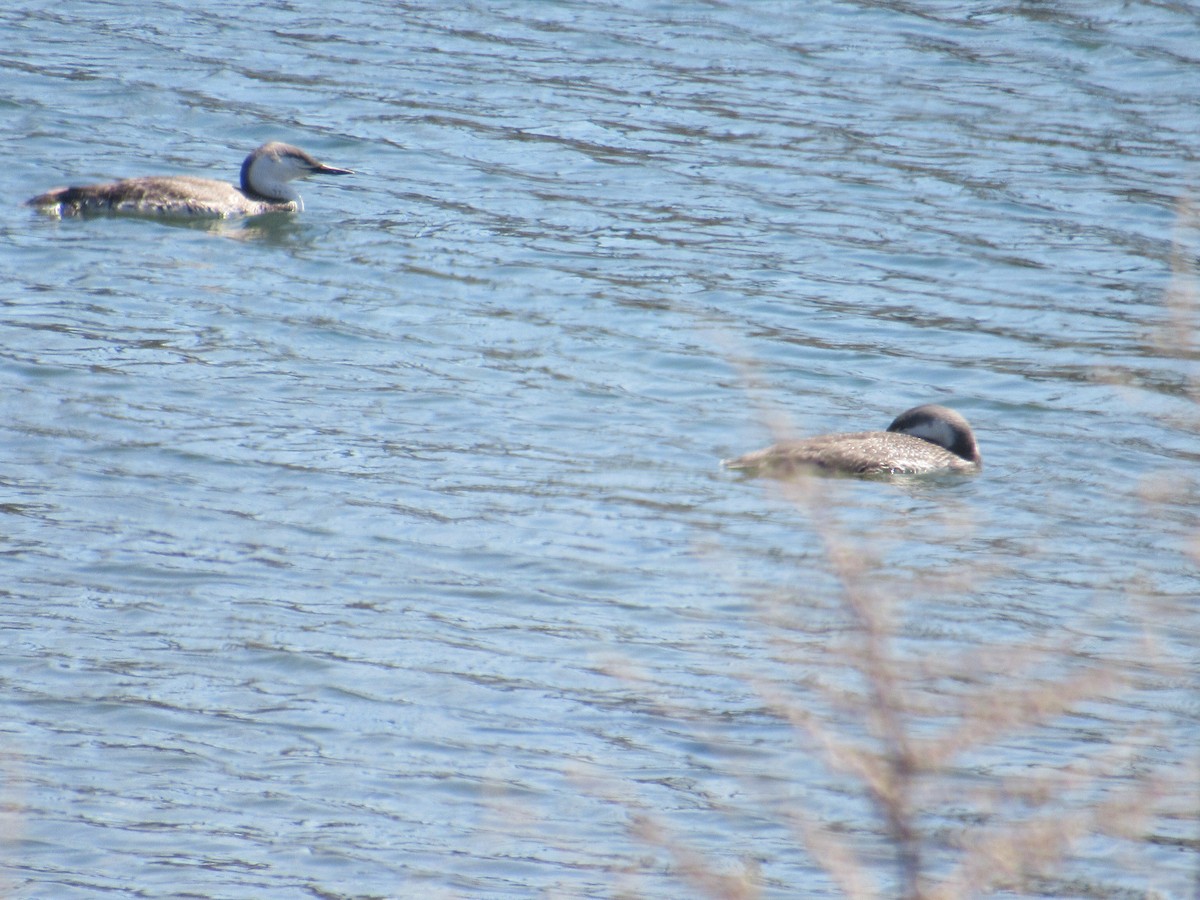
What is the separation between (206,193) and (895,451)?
7.40m

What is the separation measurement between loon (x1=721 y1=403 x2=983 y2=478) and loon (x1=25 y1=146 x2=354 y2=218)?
21.7 feet

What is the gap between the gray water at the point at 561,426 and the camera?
23.7ft

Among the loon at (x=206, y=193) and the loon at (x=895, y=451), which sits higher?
the loon at (x=895, y=451)

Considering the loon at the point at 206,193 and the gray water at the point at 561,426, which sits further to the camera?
the loon at the point at 206,193

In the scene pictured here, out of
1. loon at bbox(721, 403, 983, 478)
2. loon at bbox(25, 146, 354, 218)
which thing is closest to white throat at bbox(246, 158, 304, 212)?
loon at bbox(25, 146, 354, 218)

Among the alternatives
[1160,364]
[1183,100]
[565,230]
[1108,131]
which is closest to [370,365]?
[565,230]

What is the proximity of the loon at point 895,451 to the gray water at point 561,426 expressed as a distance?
5.9 inches

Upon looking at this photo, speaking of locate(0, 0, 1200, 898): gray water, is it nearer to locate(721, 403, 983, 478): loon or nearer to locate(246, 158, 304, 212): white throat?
locate(721, 403, 983, 478): loon

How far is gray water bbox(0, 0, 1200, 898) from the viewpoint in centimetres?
721

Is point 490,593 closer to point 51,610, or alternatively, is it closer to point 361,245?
point 51,610

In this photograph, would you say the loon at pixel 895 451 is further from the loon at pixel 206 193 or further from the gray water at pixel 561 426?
the loon at pixel 206 193

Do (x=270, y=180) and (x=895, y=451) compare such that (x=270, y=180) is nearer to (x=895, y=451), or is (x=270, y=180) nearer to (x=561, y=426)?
(x=561, y=426)

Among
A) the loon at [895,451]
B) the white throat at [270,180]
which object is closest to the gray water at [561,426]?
the loon at [895,451]

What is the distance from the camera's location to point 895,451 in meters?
11.3
